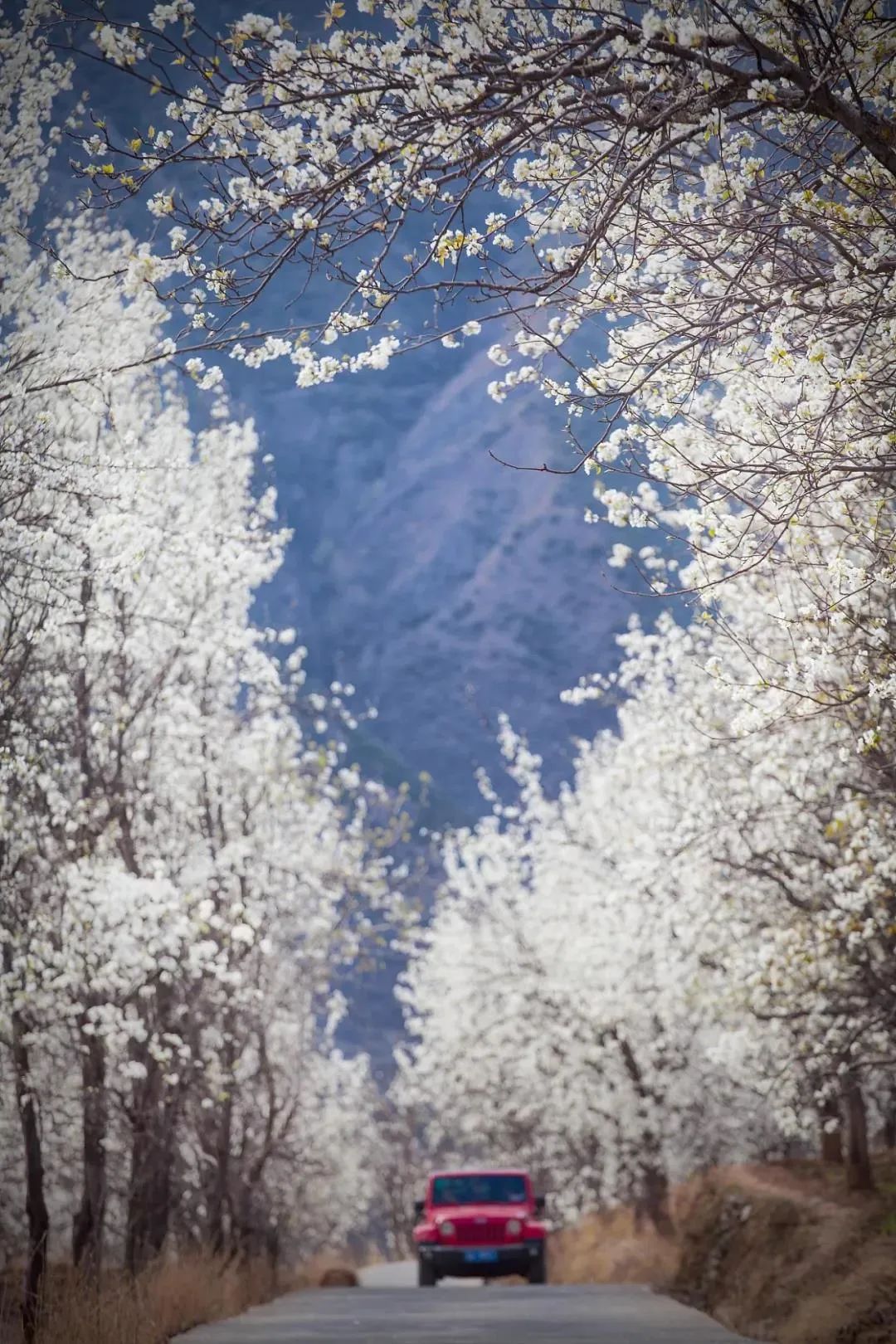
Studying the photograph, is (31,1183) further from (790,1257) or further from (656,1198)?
(656,1198)

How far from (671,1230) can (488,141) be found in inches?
886

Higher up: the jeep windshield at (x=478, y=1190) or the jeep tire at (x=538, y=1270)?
the jeep windshield at (x=478, y=1190)

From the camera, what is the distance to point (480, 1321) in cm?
1399

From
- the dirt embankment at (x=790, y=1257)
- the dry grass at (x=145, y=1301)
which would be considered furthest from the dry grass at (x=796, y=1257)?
the dry grass at (x=145, y=1301)

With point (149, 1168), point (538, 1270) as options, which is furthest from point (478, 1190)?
point (149, 1168)

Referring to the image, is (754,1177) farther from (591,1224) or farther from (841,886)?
(591,1224)

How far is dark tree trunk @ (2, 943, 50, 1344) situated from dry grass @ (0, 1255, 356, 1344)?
17 centimetres

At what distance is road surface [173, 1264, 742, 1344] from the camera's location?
38.8ft

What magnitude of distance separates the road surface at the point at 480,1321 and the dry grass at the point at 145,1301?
11.5 inches

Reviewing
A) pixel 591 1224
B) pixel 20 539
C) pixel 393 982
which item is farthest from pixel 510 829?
pixel 393 982

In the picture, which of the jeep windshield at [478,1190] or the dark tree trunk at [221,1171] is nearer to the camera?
the dark tree trunk at [221,1171]

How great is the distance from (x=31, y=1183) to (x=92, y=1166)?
2026mm

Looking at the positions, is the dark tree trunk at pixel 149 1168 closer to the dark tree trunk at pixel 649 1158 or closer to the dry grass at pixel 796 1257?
the dry grass at pixel 796 1257

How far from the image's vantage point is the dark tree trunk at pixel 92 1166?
15008 mm
